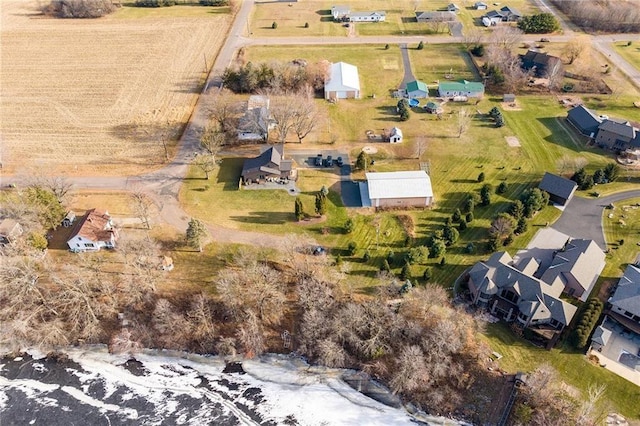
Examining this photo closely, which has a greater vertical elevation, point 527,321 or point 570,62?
point 570,62

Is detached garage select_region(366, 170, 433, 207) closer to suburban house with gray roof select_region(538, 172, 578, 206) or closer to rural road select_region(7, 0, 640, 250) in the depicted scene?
rural road select_region(7, 0, 640, 250)

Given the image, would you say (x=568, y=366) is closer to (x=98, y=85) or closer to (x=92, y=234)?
(x=92, y=234)

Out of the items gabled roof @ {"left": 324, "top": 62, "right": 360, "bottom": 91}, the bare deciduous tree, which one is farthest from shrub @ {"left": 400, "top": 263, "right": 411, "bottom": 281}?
gabled roof @ {"left": 324, "top": 62, "right": 360, "bottom": 91}

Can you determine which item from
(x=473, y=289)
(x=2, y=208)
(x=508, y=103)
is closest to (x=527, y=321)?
(x=473, y=289)

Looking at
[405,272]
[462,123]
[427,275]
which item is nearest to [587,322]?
[427,275]

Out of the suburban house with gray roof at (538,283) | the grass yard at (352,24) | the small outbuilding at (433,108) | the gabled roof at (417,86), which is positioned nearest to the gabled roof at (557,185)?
the suburban house with gray roof at (538,283)

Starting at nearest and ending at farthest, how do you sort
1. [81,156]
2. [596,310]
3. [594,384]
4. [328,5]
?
[594,384] < [596,310] < [81,156] < [328,5]

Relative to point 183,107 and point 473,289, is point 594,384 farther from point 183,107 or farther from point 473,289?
point 183,107
